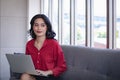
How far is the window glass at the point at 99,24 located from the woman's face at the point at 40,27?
24.4 inches

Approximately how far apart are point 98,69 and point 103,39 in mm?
496

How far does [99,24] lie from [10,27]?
9.53 feet

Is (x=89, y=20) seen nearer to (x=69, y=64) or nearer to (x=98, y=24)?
(x=98, y=24)

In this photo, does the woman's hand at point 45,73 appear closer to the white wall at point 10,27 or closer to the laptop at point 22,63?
the laptop at point 22,63

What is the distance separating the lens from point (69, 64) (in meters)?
2.54

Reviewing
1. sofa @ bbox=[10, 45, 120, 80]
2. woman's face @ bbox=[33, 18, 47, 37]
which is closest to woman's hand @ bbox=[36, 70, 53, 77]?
sofa @ bbox=[10, 45, 120, 80]

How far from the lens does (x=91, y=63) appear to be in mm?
2174

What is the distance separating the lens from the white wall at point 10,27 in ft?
16.4

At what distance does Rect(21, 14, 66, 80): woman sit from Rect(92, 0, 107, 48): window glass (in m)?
0.48

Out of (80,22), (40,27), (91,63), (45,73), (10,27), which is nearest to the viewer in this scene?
(91,63)

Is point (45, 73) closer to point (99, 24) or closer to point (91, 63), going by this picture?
point (91, 63)

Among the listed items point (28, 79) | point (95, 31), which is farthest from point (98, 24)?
point (28, 79)

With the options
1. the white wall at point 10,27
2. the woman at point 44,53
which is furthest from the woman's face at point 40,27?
the white wall at point 10,27

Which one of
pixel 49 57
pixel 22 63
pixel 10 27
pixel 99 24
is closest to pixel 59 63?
pixel 49 57
